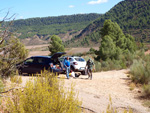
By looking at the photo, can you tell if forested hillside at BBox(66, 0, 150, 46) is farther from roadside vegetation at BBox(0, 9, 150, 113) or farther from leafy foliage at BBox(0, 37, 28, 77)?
leafy foliage at BBox(0, 37, 28, 77)

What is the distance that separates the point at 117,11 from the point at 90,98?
117 m

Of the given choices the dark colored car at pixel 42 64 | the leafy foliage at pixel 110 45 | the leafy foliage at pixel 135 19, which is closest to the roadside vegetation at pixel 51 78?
the leafy foliage at pixel 110 45

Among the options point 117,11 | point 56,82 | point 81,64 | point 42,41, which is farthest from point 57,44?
point 42,41

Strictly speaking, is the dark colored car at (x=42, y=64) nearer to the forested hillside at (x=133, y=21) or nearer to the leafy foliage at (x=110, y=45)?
the leafy foliage at (x=110, y=45)

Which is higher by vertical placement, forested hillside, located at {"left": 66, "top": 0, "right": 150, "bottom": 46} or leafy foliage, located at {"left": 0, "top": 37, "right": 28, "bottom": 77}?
forested hillside, located at {"left": 66, "top": 0, "right": 150, "bottom": 46}

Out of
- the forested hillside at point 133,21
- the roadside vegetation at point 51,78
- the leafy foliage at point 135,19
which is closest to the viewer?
the roadside vegetation at point 51,78

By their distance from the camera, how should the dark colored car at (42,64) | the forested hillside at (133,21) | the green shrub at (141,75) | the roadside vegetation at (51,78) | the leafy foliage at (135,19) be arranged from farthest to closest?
the forested hillside at (133,21)
the leafy foliage at (135,19)
the green shrub at (141,75)
the dark colored car at (42,64)
the roadside vegetation at (51,78)

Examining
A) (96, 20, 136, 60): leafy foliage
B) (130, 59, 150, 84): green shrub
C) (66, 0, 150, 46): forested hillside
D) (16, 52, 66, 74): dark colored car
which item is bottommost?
(130, 59, 150, 84): green shrub

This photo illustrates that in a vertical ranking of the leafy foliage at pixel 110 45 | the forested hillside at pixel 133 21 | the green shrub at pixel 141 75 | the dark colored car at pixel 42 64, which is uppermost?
the forested hillside at pixel 133 21

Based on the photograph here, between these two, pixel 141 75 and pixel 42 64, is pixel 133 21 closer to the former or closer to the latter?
pixel 141 75

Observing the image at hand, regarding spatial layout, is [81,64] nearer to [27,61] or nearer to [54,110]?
[27,61]

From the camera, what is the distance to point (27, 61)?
616 inches

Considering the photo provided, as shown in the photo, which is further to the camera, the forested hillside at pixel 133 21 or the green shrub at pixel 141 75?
the forested hillside at pixel 133 21

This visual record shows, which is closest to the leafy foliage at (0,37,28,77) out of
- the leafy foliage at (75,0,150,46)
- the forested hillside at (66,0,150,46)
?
the leafy foliage at (75,0,150,46)
